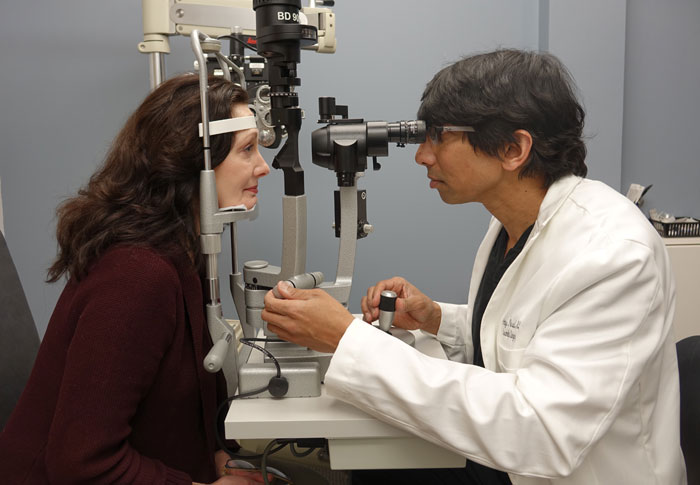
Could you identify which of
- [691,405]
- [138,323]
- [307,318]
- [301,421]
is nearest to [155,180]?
[138,323]

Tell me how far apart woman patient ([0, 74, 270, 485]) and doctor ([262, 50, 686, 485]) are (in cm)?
20

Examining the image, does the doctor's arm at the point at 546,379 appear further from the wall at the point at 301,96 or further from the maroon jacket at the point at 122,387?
the wall at the point at 301,96

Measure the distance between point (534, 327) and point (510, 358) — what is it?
8 centimetres

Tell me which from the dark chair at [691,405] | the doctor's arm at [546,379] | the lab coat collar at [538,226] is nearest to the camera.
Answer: the doctor's arm at [546,379]

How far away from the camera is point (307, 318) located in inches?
40.3

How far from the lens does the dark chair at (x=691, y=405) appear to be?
3.28 feet

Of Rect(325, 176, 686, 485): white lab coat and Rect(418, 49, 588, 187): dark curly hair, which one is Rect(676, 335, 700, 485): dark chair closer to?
Rect(325, 176, 686, 485): white lab coat

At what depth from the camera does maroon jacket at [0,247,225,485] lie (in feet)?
3.07

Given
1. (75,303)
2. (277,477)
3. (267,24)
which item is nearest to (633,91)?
(267,24)

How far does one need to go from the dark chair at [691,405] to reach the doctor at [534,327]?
0.03 metres

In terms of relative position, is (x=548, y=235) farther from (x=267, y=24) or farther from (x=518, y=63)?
(x=267, y=24)

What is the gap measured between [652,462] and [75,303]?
1.01m

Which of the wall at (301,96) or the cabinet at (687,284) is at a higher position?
the wall at (301,96)

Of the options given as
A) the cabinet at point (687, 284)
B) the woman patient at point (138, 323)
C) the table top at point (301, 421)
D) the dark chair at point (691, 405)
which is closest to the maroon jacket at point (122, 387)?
the woman patient at point (138, 323)
